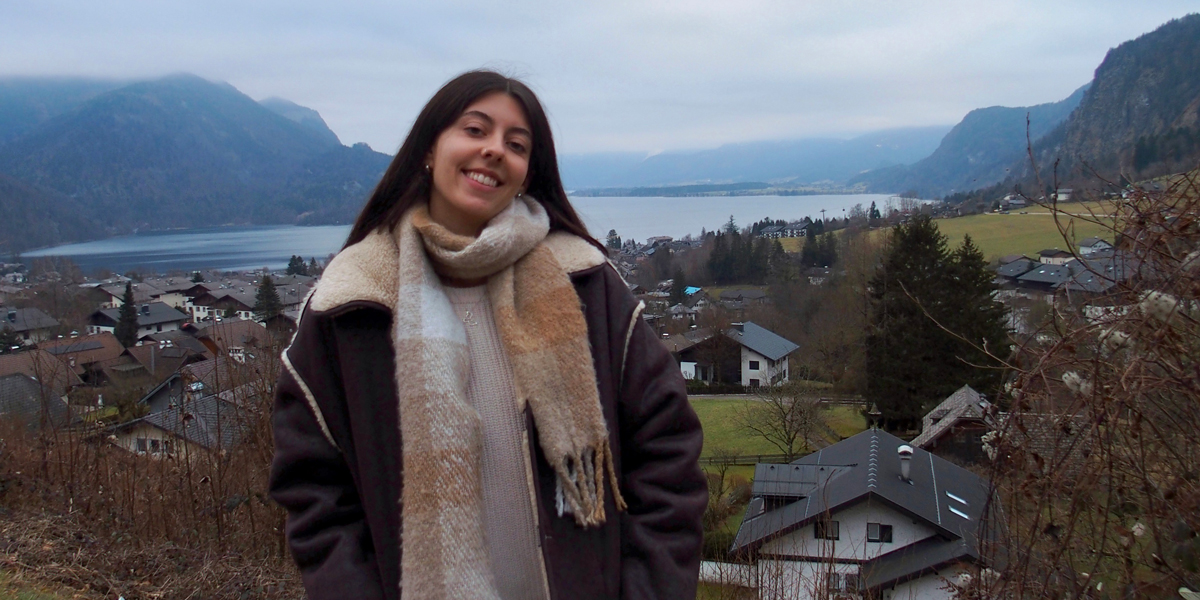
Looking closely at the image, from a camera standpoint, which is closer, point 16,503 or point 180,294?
point 16,503

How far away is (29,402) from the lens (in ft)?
16.5

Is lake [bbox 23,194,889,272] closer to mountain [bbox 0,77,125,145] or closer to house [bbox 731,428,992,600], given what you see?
house [bbox 731,428,992,600]

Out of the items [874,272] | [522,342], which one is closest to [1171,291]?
[522,342]

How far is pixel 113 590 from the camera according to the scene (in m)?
3.42

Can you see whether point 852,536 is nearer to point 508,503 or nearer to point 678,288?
point 508,503

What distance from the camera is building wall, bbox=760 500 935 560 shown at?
3.24 metres

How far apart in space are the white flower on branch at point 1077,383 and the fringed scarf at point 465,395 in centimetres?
137

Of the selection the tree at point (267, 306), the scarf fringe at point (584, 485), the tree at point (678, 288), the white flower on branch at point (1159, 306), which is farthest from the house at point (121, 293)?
the white flower on branch at point (1159, 306)

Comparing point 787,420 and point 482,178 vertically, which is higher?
point 482,178

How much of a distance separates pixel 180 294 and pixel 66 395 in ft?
98.4

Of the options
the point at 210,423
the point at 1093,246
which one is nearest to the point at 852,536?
the point at 1093,246

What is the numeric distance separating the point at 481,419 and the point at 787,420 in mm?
16865

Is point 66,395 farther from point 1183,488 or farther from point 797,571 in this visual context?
point 1183,488

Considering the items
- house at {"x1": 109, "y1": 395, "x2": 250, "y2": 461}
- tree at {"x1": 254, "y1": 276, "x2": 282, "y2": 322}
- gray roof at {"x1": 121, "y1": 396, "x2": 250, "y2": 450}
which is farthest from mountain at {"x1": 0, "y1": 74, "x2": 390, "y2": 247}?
gray roof at {"x1": 121, "y1": 396, "x2": 250, "y2": 450}
